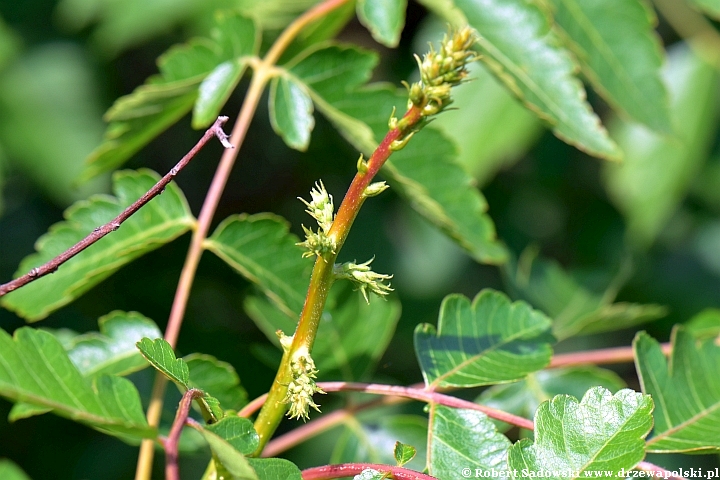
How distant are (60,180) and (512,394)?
1986mm

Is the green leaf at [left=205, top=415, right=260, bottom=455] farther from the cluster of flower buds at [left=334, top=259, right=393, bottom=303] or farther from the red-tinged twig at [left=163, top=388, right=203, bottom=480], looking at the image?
the cluster of flower buds at [left=334, top=259, right=393, bottom=303]

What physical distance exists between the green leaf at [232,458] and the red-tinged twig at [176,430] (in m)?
0.10

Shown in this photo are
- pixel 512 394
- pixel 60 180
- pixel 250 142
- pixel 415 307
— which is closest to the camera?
pixel 512 394

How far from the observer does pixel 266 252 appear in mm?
1379

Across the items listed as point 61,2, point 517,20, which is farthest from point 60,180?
point 517,20

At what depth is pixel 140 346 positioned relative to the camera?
89 centimetres

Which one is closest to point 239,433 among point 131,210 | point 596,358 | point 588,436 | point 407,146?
point 131,210

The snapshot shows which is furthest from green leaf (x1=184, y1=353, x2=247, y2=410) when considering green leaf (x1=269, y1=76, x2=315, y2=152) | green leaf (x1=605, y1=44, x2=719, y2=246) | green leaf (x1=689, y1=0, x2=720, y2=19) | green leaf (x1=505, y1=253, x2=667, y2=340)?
green leaf (x1=605, y1=44, x2=719, y2=246)

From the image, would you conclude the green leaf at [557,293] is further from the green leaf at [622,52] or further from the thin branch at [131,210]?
the thin branch at [131,210]

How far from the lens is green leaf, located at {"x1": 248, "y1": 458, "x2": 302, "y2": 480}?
2.85ft

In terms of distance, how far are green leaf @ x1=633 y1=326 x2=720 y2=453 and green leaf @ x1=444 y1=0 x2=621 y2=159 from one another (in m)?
0.40

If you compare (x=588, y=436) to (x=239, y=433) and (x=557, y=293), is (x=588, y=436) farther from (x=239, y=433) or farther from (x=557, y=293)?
(x=557, y=293)

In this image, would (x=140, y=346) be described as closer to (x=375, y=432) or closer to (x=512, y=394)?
(x=375, y=432)

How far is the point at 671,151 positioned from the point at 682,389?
1.48 meters
